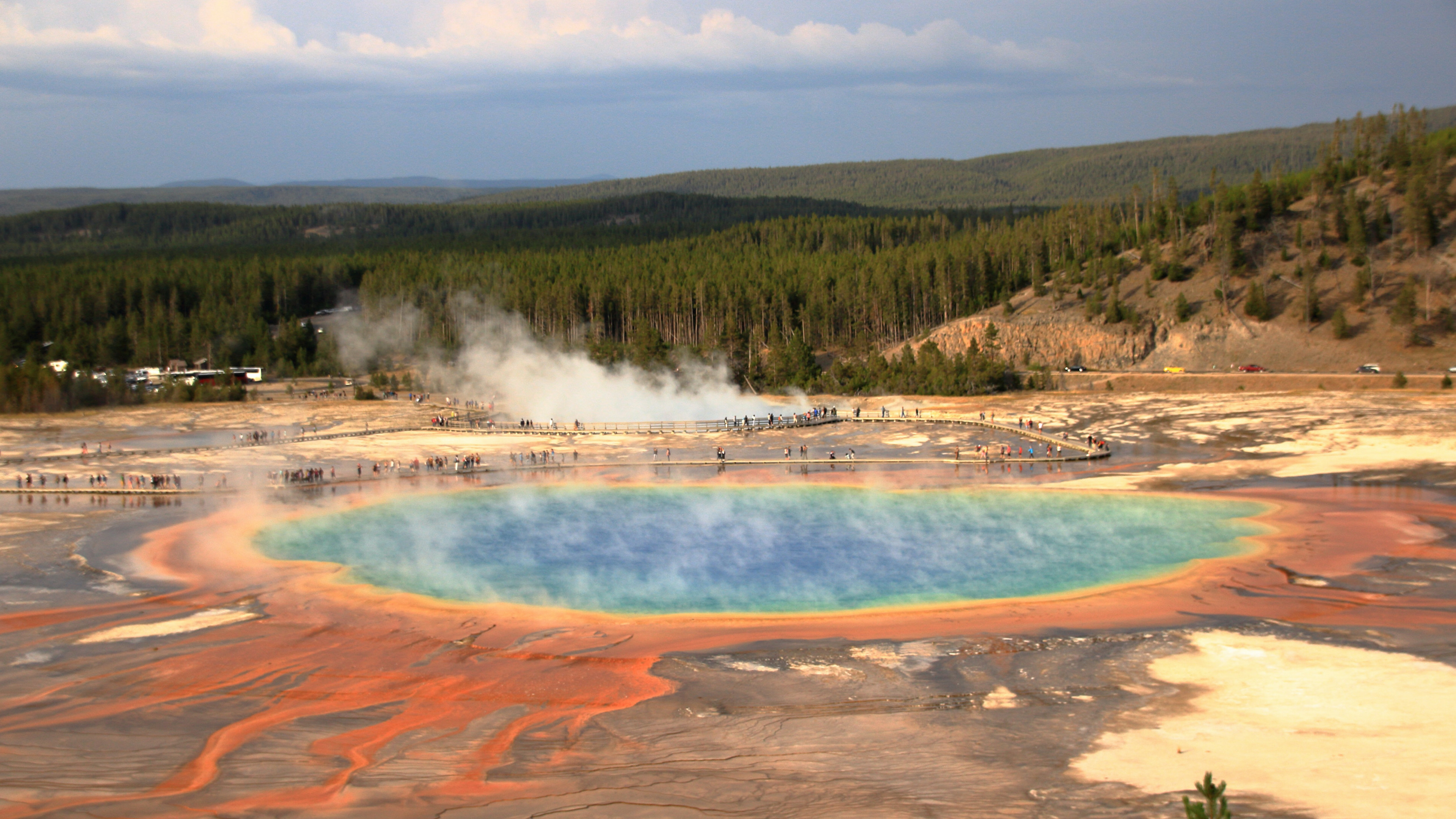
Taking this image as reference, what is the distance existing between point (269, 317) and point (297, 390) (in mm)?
24904

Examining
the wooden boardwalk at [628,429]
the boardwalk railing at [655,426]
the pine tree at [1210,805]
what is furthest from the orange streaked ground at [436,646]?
the boardwalk railing at [655,426]

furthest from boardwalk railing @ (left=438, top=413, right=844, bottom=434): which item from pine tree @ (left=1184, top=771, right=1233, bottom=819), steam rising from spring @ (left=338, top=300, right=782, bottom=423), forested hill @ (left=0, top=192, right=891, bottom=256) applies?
forested hill @ (left=0, top=192, right=891, bottom=256)

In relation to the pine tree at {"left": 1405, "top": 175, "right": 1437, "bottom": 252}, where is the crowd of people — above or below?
below

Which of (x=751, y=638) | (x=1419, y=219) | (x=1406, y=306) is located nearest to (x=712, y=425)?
(x=751, y=638)

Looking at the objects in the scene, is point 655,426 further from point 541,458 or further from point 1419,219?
point 1419,219

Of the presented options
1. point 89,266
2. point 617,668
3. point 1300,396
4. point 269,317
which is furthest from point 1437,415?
point 89,266

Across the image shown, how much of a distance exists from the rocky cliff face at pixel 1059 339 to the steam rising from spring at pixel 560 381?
44.3 feet

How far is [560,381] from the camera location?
58656 mm

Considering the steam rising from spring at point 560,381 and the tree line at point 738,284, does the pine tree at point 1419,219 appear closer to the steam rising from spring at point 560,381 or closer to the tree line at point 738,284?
the tree line at point 738,284

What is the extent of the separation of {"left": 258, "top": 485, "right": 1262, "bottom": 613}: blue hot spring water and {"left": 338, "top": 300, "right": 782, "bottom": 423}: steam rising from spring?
1764 cm

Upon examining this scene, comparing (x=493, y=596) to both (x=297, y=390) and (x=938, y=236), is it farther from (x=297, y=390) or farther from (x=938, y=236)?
(x=938, y=236)

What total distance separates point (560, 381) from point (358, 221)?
11243cm

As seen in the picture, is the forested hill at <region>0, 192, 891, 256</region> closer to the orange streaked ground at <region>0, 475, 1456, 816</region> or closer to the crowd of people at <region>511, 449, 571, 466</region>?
the crowd of people at <region>511, 449, 571, 466</region>

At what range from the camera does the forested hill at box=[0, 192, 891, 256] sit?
139 metres
